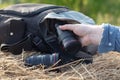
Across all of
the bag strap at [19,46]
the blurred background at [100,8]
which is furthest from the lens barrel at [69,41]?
the blurred background at [100,8]

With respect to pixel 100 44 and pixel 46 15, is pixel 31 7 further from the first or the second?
pixel 100 44

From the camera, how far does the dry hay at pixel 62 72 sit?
74.8 inches

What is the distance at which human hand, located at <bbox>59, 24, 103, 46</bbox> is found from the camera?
2033 mm

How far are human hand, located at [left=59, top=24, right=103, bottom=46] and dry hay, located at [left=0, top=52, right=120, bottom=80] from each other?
0.11m

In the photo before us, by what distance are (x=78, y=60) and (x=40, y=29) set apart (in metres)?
0.21

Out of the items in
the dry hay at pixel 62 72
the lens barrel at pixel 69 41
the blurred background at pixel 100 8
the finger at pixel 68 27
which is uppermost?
the finger at pixel 68 27

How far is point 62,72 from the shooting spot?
79.5 inches

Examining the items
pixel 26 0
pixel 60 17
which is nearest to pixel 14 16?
pixel 60 17

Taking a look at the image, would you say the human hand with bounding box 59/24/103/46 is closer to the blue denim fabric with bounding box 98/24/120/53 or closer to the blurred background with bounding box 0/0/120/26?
the blue denim fabric with bounding box 98/24/120/53

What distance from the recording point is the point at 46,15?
215cm

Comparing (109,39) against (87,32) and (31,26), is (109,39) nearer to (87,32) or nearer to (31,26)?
(87,32)

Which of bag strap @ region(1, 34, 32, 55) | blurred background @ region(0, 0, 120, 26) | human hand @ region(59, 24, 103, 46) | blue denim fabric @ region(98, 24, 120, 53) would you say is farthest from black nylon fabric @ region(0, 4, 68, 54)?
blurred background @ region(0, 0, 120, 26)

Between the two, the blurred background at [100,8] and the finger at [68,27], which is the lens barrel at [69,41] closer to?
the finger at [68,27]

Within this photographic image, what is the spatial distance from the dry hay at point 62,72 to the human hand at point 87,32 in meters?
0.11
